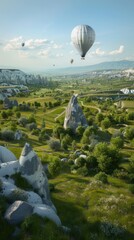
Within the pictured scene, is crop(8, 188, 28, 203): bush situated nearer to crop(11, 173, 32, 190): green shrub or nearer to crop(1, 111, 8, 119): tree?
crop(11, 173, 32, 190): green shrub

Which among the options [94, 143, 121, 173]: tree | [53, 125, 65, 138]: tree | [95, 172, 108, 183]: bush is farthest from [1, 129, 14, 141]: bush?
[95, 172, 108, 183]: bush

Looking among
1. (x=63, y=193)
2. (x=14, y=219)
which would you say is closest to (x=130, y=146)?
(x=63, y=193)

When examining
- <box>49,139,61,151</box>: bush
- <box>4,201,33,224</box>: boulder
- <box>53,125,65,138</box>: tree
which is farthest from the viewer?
<box>53,125,65,138</box>: tree

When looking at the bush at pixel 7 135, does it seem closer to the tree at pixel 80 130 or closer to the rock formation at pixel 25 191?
the tree at pixel 80 130

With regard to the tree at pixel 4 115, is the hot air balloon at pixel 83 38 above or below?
above

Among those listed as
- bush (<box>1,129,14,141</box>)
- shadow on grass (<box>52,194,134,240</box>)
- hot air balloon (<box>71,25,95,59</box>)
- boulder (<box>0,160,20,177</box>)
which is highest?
hot air balloon (<box>71,25,95,59</box>)

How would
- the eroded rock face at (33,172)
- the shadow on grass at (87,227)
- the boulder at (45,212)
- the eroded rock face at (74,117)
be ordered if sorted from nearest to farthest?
the boulder at (45,212), the shadow on grass at (87,227), the eroded rock face at (33,172), the eroded rock face at (74,117)

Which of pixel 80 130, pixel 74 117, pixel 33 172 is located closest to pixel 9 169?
pixel 33 172

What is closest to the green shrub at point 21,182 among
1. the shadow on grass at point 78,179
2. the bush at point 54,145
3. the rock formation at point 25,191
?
the rock formation at point 25,191
